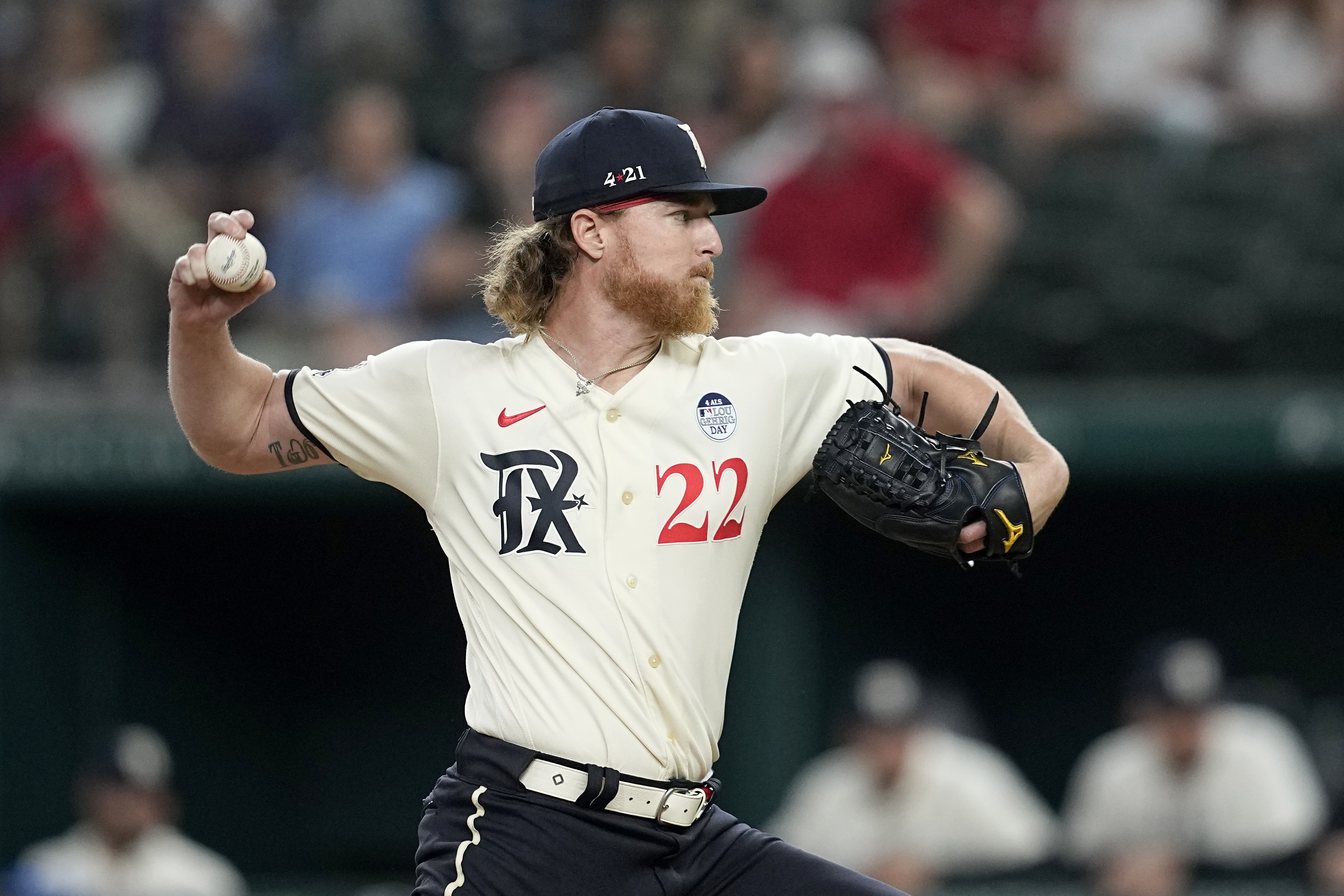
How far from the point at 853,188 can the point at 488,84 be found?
2.49 metres

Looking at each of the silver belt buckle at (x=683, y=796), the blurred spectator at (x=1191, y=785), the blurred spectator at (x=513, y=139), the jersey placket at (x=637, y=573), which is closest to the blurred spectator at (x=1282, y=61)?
the blurred spectator at (x=1191, y=785)

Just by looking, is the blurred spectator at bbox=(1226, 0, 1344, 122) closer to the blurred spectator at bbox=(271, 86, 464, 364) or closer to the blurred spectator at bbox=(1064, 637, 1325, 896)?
the blurred spectator at bbox=(1064, 637, 1325, 896)

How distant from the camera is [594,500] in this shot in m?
3.50

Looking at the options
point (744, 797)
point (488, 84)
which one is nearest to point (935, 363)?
point (744, 797)

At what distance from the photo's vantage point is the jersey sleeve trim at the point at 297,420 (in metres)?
3.65

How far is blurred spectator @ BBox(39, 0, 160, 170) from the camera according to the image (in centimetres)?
898

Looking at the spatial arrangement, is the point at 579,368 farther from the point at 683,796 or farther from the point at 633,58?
the point at 633,58

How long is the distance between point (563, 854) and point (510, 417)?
2.57 feet


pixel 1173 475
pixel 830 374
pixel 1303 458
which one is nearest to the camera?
pixel 830 374

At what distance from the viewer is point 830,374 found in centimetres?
373

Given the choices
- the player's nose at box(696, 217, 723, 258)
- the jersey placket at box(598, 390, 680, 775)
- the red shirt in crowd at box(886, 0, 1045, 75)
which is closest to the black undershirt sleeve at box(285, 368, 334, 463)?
the jersey placket at box(598, 390, 680, 775)

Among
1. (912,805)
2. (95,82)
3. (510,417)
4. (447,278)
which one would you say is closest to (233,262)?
(510,417)

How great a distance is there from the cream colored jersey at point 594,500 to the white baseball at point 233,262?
0.27 meters

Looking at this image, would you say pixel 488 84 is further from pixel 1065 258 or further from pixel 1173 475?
pixel 1173 475
